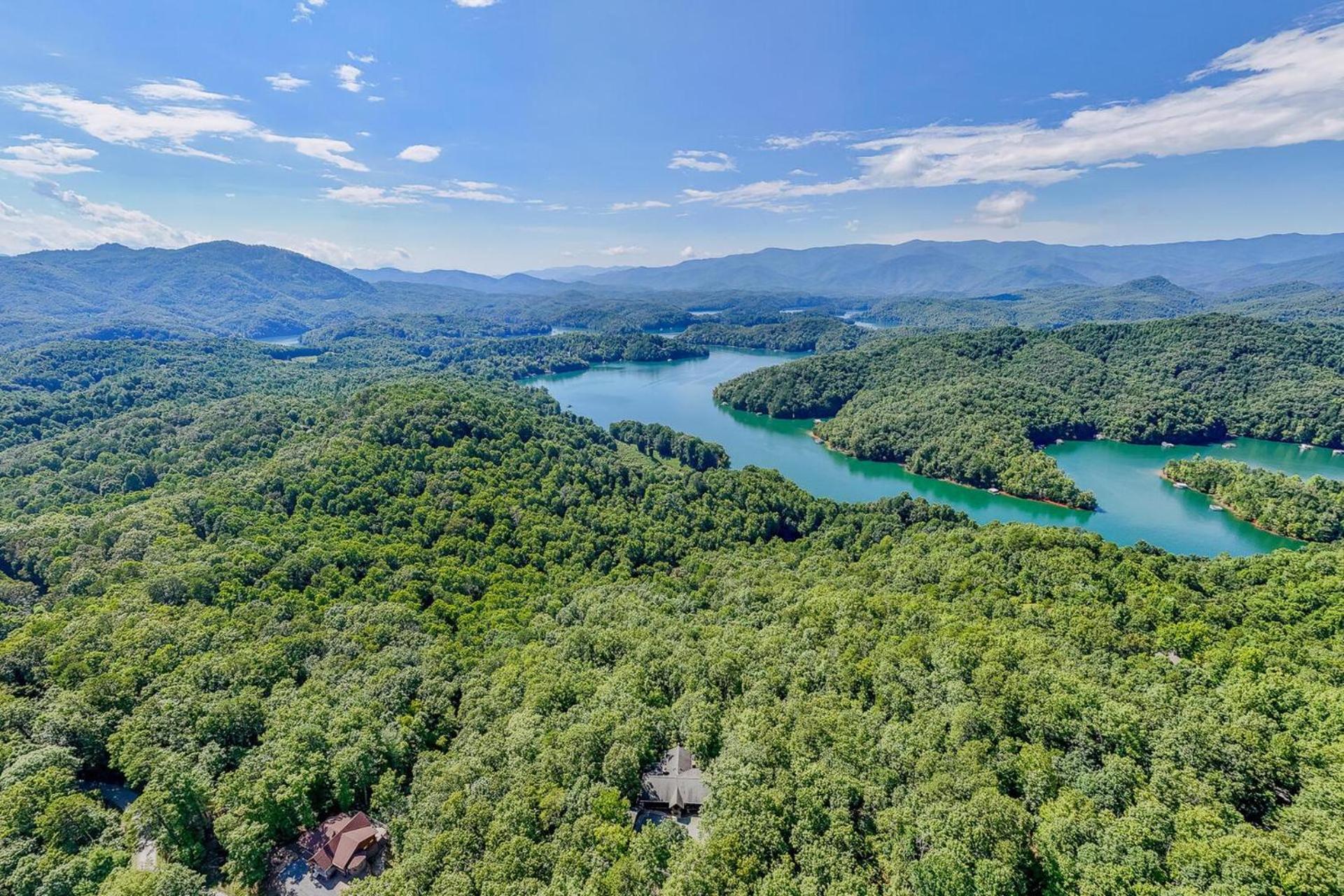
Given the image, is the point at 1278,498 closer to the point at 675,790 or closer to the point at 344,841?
the point at 675,790

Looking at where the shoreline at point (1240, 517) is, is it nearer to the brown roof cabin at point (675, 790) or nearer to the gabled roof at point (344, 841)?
the brown roof cabin at point (675, 790)

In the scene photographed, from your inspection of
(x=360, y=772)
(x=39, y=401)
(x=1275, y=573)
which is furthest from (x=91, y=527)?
(x=1275, y=573)

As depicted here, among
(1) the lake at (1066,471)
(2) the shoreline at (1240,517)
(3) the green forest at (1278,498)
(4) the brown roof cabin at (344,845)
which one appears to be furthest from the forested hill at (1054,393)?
(4) the brown roof cabin at (344,845)

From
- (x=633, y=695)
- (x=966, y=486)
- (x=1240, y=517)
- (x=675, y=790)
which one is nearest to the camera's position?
(x=675, y=790)

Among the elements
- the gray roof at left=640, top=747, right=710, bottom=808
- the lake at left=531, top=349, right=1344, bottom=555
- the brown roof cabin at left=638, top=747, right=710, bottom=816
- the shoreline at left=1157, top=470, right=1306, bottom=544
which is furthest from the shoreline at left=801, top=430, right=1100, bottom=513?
the brown roof cabin at left=638, top=747, right=710, bottom=816

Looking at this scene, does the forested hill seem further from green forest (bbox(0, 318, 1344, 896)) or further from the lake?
green forest (bbox(0, 318, 1344, 896))

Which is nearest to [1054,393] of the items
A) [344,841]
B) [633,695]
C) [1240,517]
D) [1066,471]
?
[1066,471]
